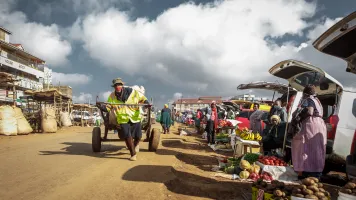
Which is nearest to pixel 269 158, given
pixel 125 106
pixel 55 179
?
pixel 125 106

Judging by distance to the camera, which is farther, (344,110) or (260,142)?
(260,142)

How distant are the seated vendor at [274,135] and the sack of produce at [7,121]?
12.8 meters


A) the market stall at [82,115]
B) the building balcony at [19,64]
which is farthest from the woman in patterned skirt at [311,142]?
the building balcony at [19,64]

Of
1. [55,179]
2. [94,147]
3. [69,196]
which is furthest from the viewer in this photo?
[94,147]

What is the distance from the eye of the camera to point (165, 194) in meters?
4.00

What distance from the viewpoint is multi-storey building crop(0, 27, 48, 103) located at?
36.8 meters

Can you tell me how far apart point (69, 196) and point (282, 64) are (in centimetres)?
606

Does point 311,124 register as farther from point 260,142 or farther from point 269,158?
point 260,142

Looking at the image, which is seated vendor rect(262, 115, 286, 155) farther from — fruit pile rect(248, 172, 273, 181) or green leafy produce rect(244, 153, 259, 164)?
fruit pile rect(248, 172, 273, 181)

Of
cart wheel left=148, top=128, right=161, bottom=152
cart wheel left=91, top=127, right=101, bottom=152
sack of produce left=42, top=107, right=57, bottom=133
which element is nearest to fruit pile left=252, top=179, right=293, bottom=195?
cart wheel left=148, top=128, right=161, bottom=152

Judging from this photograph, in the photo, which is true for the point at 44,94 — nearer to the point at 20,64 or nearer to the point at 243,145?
the point at 243,145

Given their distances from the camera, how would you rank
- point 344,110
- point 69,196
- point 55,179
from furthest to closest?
point 344,110 < point 55,179 < point 69,196

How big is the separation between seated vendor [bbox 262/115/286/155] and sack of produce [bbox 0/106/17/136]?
1277cm

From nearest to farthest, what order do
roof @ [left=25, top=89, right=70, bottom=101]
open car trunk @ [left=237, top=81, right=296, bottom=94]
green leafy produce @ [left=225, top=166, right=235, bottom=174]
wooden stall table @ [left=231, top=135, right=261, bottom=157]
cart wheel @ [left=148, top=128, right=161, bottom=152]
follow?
green leafy produce @ [left=225, top=166, right=235, bottom=174] < wooden stall table @ [left=231, top=135, right=261, bottom=157] < cart wheel @ [left=148, top=128, right=161, bottom=152] < open car trunk @ [left=237, top=81, right=296, bottom=94] < roof @ [left=25, top=89, right=70, bottom=101]
